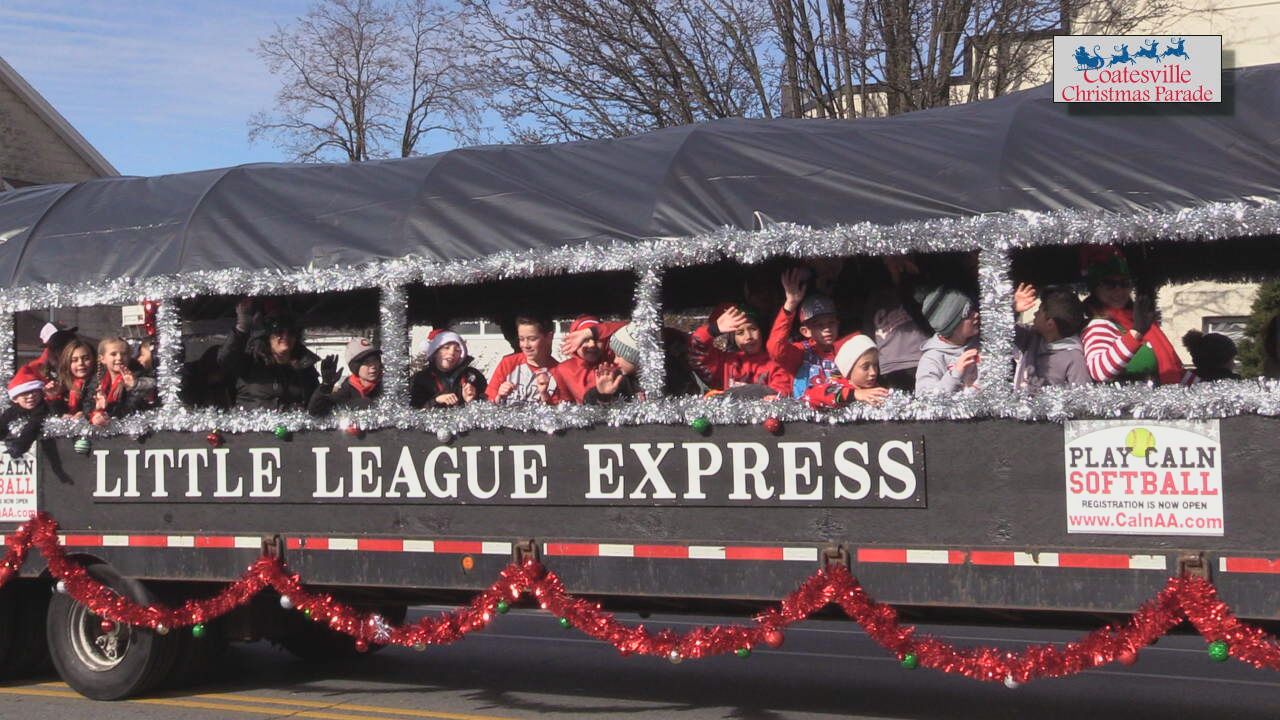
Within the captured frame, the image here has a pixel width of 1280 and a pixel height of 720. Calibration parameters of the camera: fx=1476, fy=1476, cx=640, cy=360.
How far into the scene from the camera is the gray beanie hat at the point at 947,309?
6359 millimetres

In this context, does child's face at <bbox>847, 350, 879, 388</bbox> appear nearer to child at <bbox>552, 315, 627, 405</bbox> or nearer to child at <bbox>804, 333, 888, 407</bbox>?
child at <bbox>804, 333, 888, 407</bbox>

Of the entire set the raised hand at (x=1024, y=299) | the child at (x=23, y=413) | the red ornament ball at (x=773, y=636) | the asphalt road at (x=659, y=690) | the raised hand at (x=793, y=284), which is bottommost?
the asphalt road at (x=659, y=690)

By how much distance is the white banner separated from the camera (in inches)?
325

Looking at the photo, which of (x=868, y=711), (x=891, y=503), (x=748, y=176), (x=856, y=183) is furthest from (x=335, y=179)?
(x=868, y=711)

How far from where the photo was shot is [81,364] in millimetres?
8289

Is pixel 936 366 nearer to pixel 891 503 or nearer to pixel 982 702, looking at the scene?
pixel 891 503

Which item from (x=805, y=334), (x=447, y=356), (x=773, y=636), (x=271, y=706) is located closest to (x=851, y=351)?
(x=805, y=334)

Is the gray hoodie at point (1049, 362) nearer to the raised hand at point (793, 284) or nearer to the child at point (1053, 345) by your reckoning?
the child at point (1053, 345)

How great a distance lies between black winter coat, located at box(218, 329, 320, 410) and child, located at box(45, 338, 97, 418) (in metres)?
0.93

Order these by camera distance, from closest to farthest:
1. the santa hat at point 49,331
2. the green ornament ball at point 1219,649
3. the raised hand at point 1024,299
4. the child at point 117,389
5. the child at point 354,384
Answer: the green ornament ball at point 1219,649 → the raised hand at point 1024,299 → the child at point 354,384 → the child at point 117,389 → the santa hat at point 49,331

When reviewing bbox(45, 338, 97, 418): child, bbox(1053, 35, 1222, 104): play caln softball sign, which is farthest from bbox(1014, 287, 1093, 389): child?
bbox(45, 338, 97, 418): child

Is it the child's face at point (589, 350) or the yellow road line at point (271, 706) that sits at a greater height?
the child's face at point (589, 350)

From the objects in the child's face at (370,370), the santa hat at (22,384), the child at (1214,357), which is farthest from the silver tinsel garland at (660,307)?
the child at (1214,357)

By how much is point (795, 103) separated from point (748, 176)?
41.3 feet
